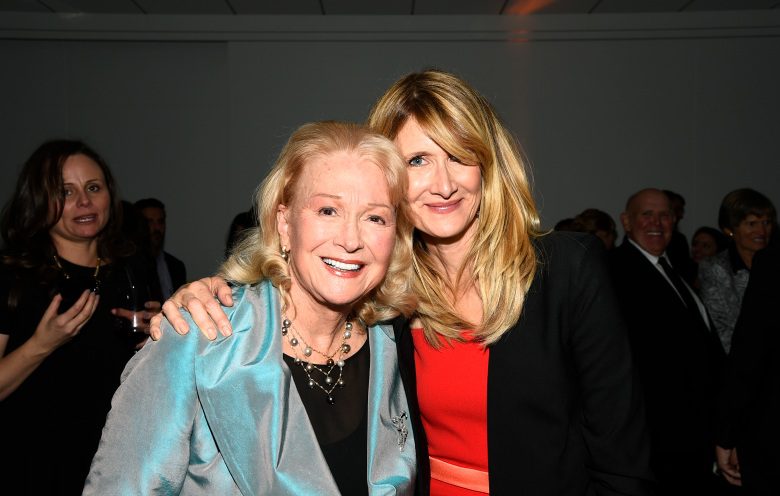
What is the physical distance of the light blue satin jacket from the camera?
1.27 metres

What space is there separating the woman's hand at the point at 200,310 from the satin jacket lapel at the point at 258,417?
0.04 metres

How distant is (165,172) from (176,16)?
1.56m

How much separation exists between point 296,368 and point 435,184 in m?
0.57

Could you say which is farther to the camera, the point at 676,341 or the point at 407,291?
the point at 676,341

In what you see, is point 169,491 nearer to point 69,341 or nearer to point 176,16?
point 69,341

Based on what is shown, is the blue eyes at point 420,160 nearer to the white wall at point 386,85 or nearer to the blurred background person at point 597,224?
the blurred background person at point 597,224

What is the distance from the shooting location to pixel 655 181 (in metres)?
6.63

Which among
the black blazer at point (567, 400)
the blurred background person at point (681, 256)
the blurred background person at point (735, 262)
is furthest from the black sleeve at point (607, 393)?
the blurred background person at point (681, 256)

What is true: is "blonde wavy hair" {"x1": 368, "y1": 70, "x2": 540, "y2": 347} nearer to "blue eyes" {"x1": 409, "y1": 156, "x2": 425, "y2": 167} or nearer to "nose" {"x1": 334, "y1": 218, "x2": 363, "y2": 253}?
"blue eyes" {"x1": 409, "y1": 156, "x2": 425, "y2": 167}

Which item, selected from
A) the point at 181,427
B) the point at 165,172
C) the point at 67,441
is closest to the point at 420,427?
the point at 181,427

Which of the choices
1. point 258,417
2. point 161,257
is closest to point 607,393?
point 258,417

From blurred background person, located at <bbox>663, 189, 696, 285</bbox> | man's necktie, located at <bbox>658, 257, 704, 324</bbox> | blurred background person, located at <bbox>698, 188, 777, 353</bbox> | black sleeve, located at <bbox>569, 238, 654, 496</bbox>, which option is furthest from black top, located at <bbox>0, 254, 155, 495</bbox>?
blurred background person, located at <bbox>663, 189, 696, 285</bbox>

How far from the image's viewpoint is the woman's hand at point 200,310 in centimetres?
138

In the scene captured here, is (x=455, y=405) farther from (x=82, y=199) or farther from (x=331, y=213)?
(x=82, y=199)
